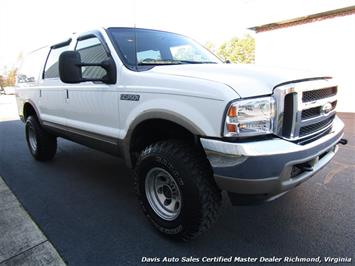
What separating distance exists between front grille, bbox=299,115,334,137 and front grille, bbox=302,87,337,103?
0.69 ft

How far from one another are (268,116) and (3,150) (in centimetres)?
577

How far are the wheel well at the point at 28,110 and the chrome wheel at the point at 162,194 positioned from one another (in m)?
3.22

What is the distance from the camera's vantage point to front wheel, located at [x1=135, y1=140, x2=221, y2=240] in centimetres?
229

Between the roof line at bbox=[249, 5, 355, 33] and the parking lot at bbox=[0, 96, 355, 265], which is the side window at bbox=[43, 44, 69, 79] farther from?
the roof line at bbox=[249, 5, 355, 33]

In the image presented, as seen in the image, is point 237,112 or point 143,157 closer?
point 237,112

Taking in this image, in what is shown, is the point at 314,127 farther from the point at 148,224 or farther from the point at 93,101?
the point at 93,101

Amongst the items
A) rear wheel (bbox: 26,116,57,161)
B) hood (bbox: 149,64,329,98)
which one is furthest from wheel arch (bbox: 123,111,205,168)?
rear wheel (bbox: 26,116,57,161)

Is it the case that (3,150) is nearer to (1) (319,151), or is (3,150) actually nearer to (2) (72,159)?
(2) (72,159)

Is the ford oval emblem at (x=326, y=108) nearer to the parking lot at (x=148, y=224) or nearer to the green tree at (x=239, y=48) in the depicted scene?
the parking lot at (x=148, y=224)

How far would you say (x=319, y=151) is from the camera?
229cm

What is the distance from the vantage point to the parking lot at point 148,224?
8.18 feet

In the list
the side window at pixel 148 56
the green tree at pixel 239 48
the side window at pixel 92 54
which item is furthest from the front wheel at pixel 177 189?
the green tree at pixel 239 48

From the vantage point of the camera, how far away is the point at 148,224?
2.95 m

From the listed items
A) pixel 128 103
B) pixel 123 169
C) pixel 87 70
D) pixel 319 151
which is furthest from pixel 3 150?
pixel 319 151
